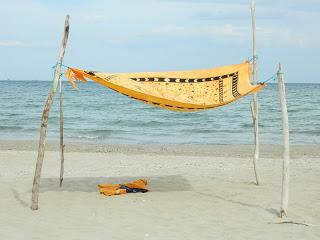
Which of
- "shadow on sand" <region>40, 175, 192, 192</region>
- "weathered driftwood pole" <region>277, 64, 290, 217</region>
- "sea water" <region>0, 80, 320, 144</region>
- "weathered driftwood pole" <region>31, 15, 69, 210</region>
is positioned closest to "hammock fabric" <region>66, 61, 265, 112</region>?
"weathered driftwood pole" <region>31, 15, 69, 210</region>

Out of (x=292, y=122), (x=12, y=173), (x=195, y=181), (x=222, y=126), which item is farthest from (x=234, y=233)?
(x=292, y=122)

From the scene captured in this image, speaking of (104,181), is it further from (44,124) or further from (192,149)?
(192,149)

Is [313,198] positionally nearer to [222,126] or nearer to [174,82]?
[174,82]

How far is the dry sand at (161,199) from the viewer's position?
571 cm

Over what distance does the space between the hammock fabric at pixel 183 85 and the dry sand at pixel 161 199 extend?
4.73 feet

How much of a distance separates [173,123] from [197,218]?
16949 mm

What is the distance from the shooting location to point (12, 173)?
9.48 m

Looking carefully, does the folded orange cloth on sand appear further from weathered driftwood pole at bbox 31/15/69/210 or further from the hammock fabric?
the hammock fabric

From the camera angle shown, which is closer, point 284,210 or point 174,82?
point 284,210

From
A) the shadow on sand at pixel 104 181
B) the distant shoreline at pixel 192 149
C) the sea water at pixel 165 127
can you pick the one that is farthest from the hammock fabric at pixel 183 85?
the sea water at pixel 165 127

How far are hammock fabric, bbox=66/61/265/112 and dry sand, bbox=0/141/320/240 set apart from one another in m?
1.44

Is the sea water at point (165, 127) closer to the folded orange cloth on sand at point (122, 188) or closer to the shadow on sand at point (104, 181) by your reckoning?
the shadow on sand at point (104, 181)

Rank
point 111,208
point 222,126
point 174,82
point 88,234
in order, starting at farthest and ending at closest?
1. point 222,126
2. point 174,82
3. point 111,208
4. point 88,234

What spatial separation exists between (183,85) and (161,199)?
5.54ft
